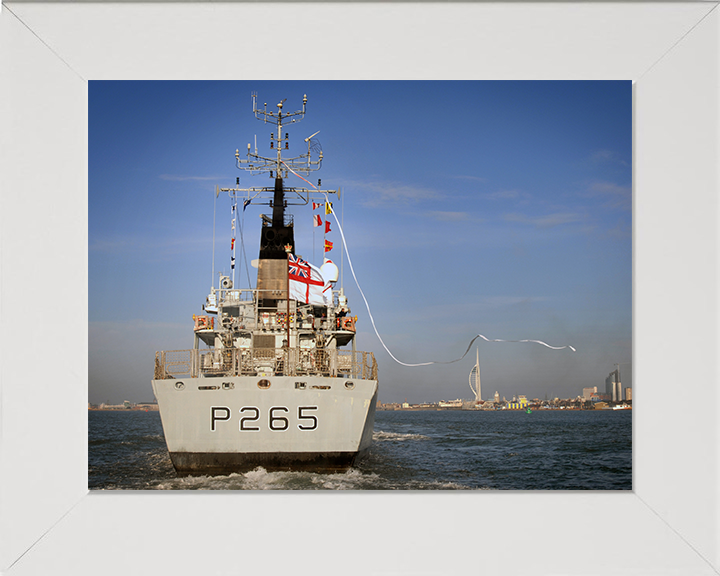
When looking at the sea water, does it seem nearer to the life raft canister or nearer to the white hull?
the white hull

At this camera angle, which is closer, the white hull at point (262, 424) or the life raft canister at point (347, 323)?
the white hull at point (262, 424)

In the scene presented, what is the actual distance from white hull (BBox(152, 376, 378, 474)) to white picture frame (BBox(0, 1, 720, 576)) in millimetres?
3610

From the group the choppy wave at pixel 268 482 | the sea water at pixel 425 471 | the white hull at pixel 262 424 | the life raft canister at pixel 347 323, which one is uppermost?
the life raft canister at pixel 347 323
